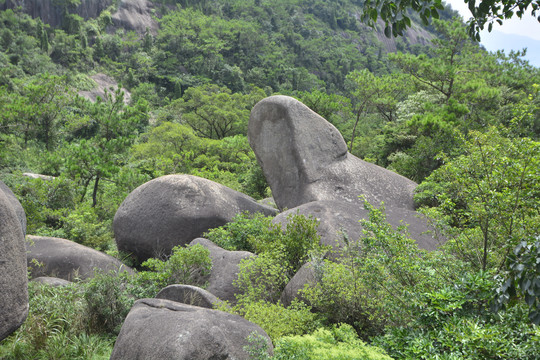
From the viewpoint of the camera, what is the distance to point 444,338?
3877 mm

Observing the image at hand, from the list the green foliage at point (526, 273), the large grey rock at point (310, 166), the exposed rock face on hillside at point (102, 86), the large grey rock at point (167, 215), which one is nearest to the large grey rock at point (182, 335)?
the green foliage at point (526, 273)

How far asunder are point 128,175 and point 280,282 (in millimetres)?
10796

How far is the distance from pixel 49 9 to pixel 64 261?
196ft

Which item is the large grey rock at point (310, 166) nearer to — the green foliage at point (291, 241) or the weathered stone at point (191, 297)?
the green foliage at point (291, 241)

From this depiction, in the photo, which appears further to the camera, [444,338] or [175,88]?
[175,88]

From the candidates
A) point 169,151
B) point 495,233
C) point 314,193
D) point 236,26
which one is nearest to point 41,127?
point 169,151

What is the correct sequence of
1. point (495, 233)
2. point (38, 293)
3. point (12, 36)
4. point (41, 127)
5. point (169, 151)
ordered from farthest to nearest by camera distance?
point (12, 36) → point (41, 127) → point (169, 151) → point (38, 293) → point (495, 233)

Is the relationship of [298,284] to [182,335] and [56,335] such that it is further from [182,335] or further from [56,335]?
[56,335]

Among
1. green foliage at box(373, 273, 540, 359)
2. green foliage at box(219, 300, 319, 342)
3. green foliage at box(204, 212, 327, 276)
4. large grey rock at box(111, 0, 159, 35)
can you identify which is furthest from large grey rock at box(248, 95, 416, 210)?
large grey rock at box(111, 0, 159, 35)

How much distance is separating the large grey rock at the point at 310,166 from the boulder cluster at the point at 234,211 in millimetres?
31

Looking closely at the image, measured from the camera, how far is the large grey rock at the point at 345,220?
8.70 meters

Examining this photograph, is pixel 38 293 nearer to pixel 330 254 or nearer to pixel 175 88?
pixel 330 254

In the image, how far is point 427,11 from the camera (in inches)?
108

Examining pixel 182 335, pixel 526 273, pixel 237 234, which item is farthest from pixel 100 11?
pixel 526 273
